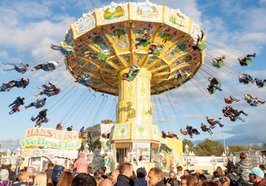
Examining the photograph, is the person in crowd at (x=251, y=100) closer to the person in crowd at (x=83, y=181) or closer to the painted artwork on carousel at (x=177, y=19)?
the painted artwork on carousel at (x=177, y=19)

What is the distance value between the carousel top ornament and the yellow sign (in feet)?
25.7

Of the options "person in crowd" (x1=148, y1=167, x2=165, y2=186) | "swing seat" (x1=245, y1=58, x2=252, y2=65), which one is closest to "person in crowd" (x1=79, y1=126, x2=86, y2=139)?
"swing seat" (x1=245, y1=58, x2=252, y2=65)

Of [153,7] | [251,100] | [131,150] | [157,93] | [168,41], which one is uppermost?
[153,7]

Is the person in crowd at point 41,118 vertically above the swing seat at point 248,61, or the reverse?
the swing seat at point 248,61

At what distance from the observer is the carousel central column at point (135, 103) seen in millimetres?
23000

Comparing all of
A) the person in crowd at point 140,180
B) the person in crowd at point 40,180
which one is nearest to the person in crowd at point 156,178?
the person in crowd at point 140,180

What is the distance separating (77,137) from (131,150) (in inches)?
467

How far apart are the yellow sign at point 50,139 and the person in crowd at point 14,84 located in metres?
12.1

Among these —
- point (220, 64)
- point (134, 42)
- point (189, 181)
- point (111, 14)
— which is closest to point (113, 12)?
point (111, 14)

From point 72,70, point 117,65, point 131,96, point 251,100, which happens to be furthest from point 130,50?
point 251,100

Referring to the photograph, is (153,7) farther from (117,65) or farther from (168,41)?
(117,65)

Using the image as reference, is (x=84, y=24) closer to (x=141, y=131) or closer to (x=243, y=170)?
(x=141, y=131)

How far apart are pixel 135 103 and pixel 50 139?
38.8 ft

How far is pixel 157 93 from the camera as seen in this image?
32469 mm
